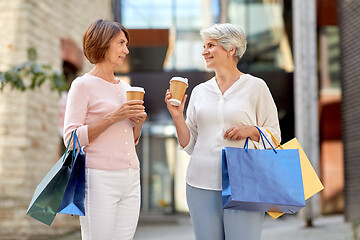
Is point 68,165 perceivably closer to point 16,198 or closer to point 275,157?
point 275,157

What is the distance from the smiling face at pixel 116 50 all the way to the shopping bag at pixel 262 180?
723 mm

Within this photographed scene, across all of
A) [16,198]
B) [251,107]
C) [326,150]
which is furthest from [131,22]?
[251,107]

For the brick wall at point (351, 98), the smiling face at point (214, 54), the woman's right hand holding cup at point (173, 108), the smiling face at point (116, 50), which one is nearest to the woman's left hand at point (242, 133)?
the woman's right hand holding cup at point (173, 108)

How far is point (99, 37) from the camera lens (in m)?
2.71

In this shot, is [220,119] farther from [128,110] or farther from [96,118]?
[96,118]

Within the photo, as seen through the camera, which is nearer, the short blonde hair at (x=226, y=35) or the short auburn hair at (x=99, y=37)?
the short auburn hair at (x=99, y=37)

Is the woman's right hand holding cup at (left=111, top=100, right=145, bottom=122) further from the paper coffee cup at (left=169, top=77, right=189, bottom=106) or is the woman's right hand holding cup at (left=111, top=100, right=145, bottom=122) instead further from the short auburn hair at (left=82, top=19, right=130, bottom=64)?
the short auburn hair at (left=82, top=19, right=130, bottom=64)

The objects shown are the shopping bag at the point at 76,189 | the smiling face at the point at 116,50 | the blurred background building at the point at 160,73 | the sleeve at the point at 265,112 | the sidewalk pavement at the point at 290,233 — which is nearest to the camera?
the shopping bag at the point at 76,189

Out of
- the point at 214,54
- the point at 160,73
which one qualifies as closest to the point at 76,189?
the point at 214,54

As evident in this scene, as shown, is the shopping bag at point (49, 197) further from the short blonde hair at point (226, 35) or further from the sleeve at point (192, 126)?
the short blonde hair at point (226, 35)

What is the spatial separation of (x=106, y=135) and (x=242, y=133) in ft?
2.22

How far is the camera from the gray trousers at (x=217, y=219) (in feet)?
8.79

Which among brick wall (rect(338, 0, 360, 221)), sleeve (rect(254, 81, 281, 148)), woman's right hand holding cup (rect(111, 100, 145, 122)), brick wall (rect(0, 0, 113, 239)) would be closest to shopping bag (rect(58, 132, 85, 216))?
woman's right hand holding cup (rect(111, 100, 145, 122))

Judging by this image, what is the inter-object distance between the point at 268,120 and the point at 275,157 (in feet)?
0.98
